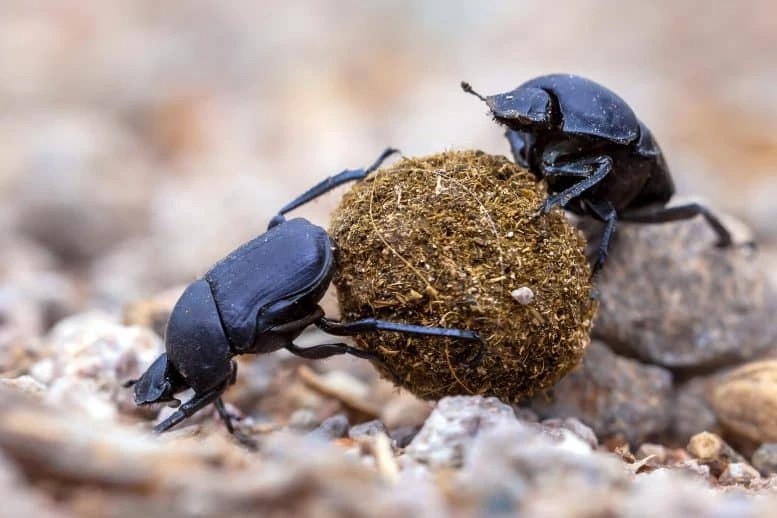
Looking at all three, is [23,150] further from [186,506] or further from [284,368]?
[186,506]

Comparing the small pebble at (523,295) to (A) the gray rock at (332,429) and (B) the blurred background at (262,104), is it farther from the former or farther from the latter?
(B) the blurred background at (262,104)

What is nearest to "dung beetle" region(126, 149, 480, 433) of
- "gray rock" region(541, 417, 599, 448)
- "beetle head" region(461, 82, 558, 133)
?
"gray rock" region(541, 417, 599, 448)

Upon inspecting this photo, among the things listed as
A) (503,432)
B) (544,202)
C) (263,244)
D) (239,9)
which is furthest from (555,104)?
(239,9)

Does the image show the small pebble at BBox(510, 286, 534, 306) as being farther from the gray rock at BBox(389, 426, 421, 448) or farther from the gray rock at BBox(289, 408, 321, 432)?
the gray rock at BBox(289, 408, 321, 432)

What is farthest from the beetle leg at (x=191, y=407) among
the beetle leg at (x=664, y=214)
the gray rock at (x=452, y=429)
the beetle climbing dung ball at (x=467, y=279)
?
the beetle leg at (x=664, y=214)

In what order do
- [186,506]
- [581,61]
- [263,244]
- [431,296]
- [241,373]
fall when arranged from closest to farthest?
[186,506] < [431,296] < [263,244] < [241,373] < [581,61]
